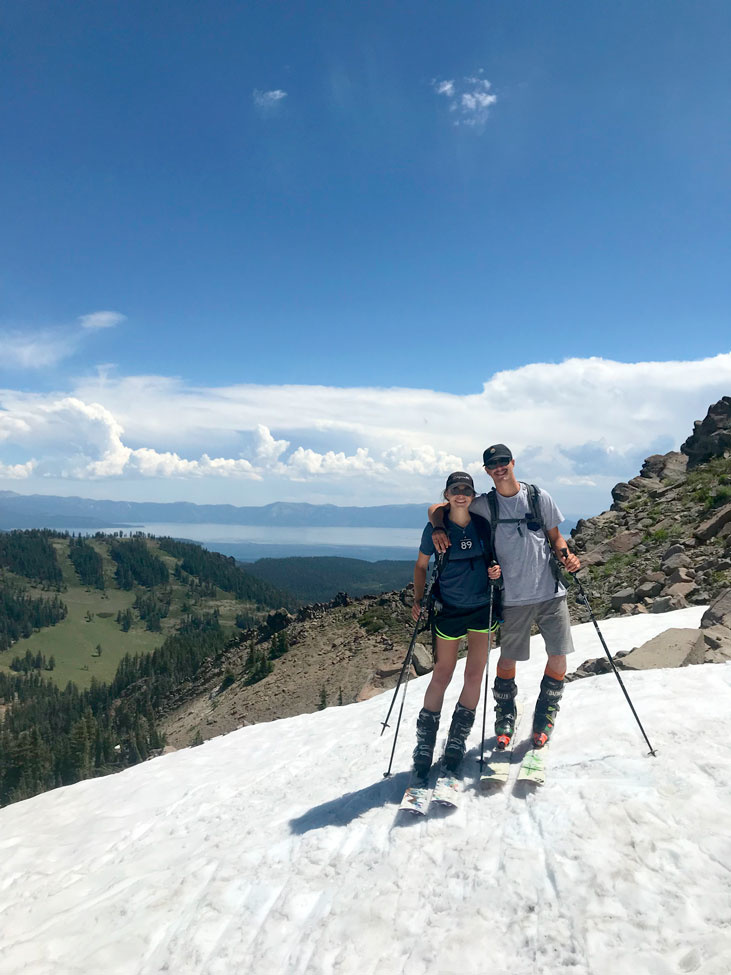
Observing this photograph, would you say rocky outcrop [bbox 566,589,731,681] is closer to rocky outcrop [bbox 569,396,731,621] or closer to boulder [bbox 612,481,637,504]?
rocky outcrop [bbox 569,396,731,621]

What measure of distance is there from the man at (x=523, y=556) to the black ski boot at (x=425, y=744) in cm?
128

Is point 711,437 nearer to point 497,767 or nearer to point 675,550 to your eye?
point 675,550

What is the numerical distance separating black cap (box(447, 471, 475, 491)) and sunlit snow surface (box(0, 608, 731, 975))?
3860mm

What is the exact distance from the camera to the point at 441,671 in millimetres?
7336

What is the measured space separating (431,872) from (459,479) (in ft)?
14.6

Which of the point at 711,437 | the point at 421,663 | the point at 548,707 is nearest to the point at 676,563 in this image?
the point at 421,663

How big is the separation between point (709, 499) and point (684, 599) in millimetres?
10617

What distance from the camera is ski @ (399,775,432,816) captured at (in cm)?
663

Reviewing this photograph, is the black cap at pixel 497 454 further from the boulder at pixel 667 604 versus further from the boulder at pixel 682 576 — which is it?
the boulder at pixel 682 576

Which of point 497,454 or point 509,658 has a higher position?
point 497,454

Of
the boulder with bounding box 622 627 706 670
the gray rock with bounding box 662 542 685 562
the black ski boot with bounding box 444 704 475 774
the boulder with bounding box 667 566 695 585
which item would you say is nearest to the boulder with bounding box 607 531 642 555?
the gray rock with bounding box 662 542 685 562

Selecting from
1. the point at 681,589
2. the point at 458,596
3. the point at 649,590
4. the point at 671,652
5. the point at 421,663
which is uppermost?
the point at 458,596

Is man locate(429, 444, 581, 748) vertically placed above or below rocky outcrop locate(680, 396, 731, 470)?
below

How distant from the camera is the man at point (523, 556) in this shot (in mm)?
7113
